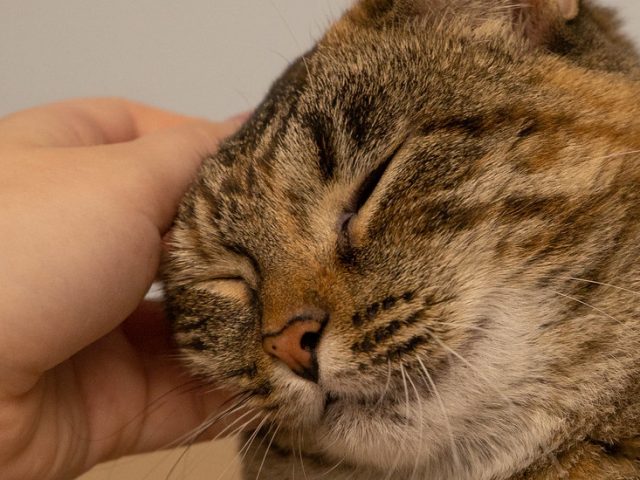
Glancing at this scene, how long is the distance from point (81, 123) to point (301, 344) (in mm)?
745

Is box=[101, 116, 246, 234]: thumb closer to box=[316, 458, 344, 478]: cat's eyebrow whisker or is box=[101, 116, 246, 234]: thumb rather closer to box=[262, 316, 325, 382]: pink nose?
box=[262, 316, 325, 382]: pink nose

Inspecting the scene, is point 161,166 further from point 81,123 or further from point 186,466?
point 186,466

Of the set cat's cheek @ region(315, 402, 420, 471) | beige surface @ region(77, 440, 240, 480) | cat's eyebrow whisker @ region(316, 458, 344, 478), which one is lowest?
beige surface @ region(77, 440, 240, 480)

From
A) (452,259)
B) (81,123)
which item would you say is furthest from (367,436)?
(81,123)

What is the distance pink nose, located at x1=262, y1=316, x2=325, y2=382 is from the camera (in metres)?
0.85

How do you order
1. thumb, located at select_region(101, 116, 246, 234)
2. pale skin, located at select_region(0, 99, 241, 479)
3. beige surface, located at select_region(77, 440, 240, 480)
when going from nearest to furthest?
pale skin, located at select_region(0, 99, 241, 479), thumb, located at select_region(101, 116, 246, 234), beige surface, located at select_region(77, 440, 240, 480)

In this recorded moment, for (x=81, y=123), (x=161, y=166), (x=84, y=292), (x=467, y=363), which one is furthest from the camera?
(x=81, y=123)

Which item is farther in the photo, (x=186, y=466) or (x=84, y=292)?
(x=186, y=466)

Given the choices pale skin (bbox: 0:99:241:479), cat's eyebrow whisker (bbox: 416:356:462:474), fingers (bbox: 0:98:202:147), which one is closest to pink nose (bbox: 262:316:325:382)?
cat's eyebrow whisker (bbox: 416:356:462:474)

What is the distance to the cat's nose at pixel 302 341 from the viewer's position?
851 mm

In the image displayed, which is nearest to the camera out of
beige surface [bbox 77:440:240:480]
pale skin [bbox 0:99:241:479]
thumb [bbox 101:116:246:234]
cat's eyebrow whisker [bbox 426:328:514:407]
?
cat's eyebrow whisker [bbox 426:328:514:407]

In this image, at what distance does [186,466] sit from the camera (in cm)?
138

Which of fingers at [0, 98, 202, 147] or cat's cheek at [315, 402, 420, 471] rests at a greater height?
fingers at [0, 98, 202, 147]

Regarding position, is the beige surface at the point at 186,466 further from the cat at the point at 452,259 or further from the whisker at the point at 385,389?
the whisker at the point at 385,389
